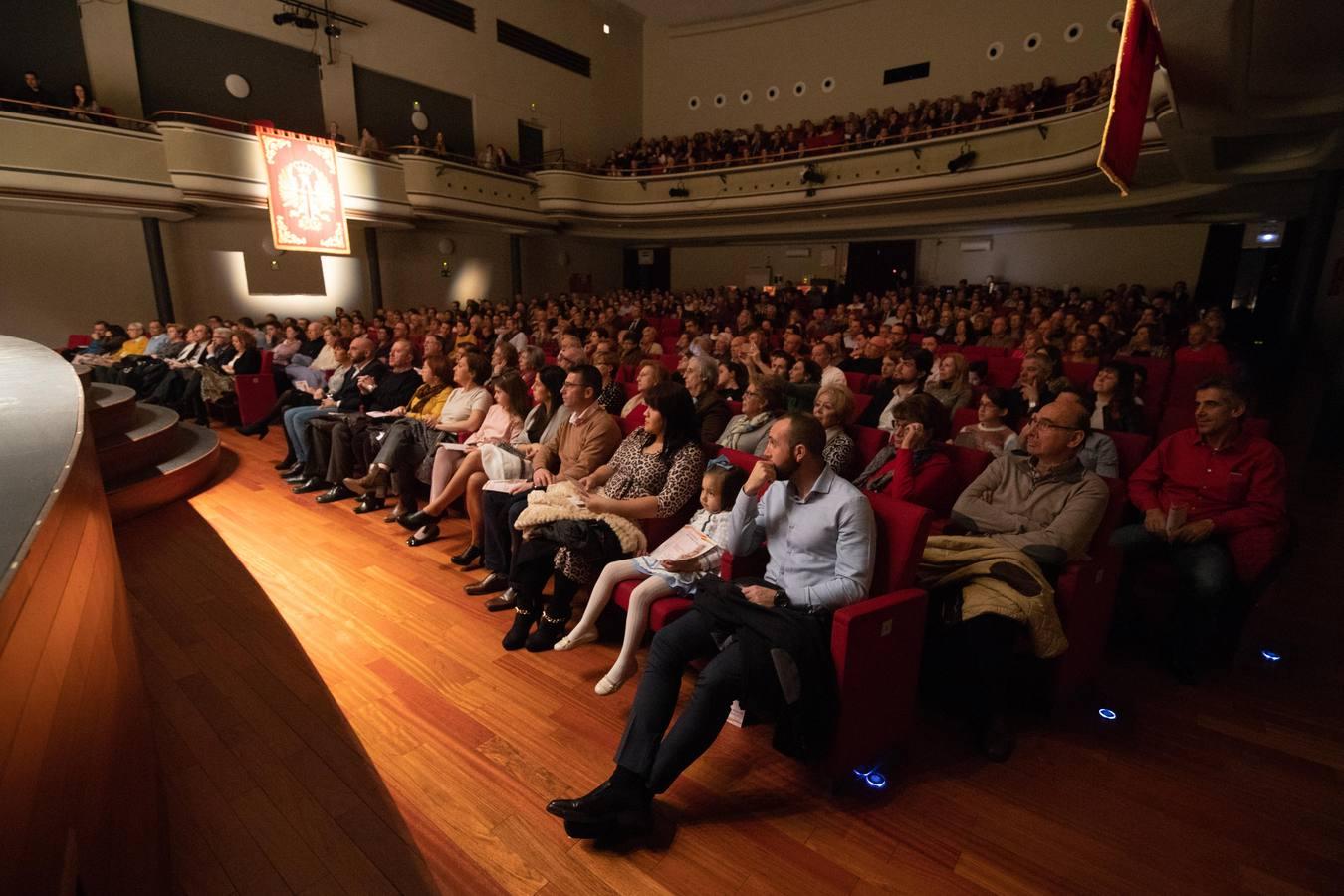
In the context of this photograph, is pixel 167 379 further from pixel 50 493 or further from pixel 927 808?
pixel 927 808

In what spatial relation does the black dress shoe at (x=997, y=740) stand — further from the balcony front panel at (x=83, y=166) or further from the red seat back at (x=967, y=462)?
the balcony front panel at (x=83, y=166)

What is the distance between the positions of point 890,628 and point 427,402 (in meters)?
3.01

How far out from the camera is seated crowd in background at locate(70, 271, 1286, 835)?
1.74 metres

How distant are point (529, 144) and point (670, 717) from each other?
14.5 metres

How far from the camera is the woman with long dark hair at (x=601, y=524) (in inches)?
90.4

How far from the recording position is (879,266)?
502 inches

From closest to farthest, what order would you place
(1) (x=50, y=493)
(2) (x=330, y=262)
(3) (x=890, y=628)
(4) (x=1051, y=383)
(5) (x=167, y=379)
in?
(1) (x=50, y=493) < (3) (x=890, y=628) < (4) (x=1051, y=383) < (5) (x=167, y=379) < (2) (x=330, y=262)

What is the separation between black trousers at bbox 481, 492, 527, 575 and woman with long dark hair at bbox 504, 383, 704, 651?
0.96ft

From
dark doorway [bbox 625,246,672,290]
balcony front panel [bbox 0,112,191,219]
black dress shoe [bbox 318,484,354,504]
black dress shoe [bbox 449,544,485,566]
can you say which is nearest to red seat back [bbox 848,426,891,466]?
black dress shoe [bbox 449,544,485,566]

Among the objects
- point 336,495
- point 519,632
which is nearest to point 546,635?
point 519,632

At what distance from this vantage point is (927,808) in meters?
1.64

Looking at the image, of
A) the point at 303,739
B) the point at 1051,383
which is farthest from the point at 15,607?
the point at 1051,383

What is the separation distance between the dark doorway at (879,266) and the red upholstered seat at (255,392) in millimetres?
9926

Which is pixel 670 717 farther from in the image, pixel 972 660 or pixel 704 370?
pixel 704 370
